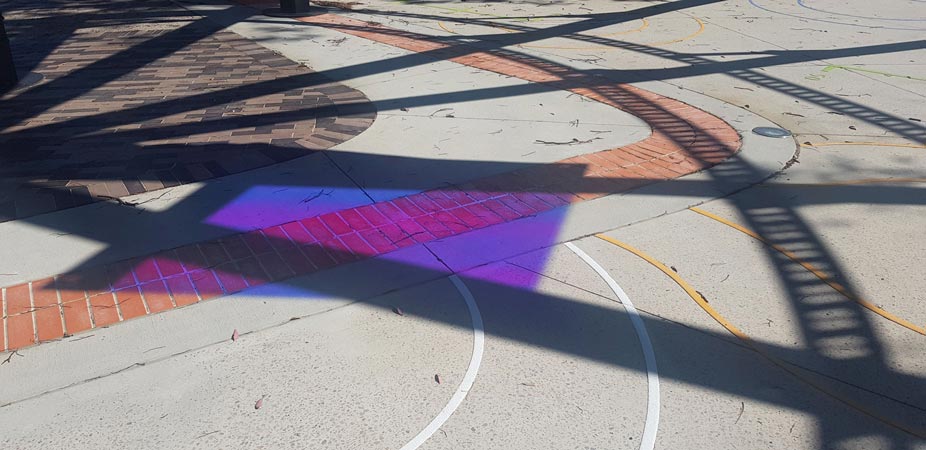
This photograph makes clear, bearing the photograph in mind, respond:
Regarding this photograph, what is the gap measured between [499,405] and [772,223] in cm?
311

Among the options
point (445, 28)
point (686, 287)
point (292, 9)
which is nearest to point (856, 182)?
point (686, 287)

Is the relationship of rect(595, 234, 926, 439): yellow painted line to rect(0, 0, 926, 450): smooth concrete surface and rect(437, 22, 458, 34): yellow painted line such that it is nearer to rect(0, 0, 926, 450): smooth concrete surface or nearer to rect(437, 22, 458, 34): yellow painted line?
rect(0, 0, 926, 450): smooth concrete surface

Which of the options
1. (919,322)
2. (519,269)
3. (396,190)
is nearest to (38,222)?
(396,190)

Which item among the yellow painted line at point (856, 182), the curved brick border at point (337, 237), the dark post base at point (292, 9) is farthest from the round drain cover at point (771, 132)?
the dark post base at point (292, 9)

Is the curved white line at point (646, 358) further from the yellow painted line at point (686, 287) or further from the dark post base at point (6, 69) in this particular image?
the dark post base at point (6, 69)

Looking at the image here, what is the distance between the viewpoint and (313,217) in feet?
18.9

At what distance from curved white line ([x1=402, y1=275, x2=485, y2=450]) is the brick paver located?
116 inches

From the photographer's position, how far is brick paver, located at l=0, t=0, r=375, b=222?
6.51 meters

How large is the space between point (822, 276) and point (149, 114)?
689cm

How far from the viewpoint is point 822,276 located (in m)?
5.00

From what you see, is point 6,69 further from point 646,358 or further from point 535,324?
point 646,358

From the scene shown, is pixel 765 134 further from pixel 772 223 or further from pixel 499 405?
pixel 499 405

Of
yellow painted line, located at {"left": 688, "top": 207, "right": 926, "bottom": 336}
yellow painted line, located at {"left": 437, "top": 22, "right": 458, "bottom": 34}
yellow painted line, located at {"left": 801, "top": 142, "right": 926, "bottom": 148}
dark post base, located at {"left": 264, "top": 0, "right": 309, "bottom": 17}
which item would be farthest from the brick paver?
yellow painted line, located at {"left": 801, "top": 142, "right": 926, "bottom": 148}

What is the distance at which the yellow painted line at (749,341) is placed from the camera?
12.0 feet
